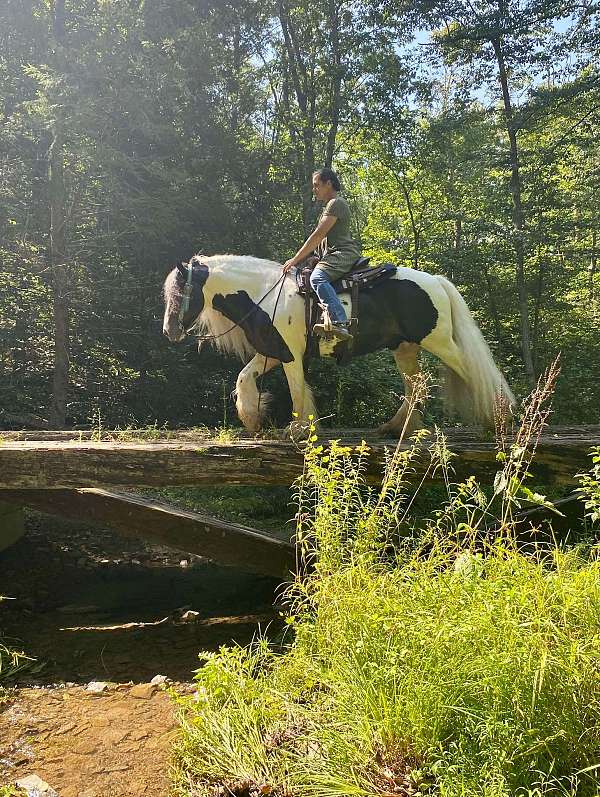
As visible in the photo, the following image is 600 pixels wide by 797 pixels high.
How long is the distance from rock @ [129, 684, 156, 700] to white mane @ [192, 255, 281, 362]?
10.7ft

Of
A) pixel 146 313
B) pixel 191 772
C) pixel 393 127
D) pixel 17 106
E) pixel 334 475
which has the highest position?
pixel 393 127

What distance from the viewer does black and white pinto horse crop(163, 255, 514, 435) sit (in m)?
5.68

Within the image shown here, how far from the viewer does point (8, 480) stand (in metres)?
5.26

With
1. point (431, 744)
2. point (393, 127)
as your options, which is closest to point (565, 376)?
point (393, 127)

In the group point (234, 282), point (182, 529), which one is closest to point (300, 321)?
point (234, 282)

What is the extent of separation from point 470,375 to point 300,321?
178 centimetres

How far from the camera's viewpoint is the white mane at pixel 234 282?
19.1 feet

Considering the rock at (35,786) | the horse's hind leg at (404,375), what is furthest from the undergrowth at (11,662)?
the horse's hind leg at (404,375)

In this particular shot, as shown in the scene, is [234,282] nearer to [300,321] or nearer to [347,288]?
[300,321]

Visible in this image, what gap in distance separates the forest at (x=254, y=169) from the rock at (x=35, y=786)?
8.08 m

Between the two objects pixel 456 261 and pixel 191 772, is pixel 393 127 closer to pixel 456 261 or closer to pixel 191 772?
pixel 456 261

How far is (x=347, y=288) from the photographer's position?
223 inches

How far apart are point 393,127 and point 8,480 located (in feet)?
42.3

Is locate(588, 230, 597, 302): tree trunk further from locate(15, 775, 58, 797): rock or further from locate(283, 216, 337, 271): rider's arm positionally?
locate(15, 775, 58, 797): rock
